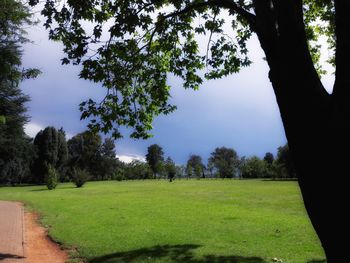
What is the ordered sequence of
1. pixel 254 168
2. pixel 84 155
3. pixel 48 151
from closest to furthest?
pixel 48 151
pixel 254 168
pixel 84 155

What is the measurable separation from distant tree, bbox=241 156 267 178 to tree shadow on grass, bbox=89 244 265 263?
78576mm

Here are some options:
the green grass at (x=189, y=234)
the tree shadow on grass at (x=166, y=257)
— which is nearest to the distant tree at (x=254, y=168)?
the green grass at (x=189, y=234)

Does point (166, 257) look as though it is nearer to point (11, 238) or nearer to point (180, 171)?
→ point (11, 238)

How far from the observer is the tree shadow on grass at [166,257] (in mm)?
10109

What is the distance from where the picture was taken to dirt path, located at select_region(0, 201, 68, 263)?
35.7 ft

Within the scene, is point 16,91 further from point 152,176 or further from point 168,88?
point 152,176

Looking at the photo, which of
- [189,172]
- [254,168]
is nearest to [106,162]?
[189,172]

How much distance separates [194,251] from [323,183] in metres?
7.77

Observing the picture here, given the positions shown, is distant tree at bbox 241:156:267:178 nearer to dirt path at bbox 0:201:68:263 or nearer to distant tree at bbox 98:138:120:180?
distant tree at bbox 98:138:120:180

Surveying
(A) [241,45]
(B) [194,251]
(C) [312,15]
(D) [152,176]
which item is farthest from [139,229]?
(D) [152,176]

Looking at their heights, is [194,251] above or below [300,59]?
below

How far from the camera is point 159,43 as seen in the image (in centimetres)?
1029

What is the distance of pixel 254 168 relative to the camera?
8881 centimetres

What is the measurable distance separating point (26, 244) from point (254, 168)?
260 ft
